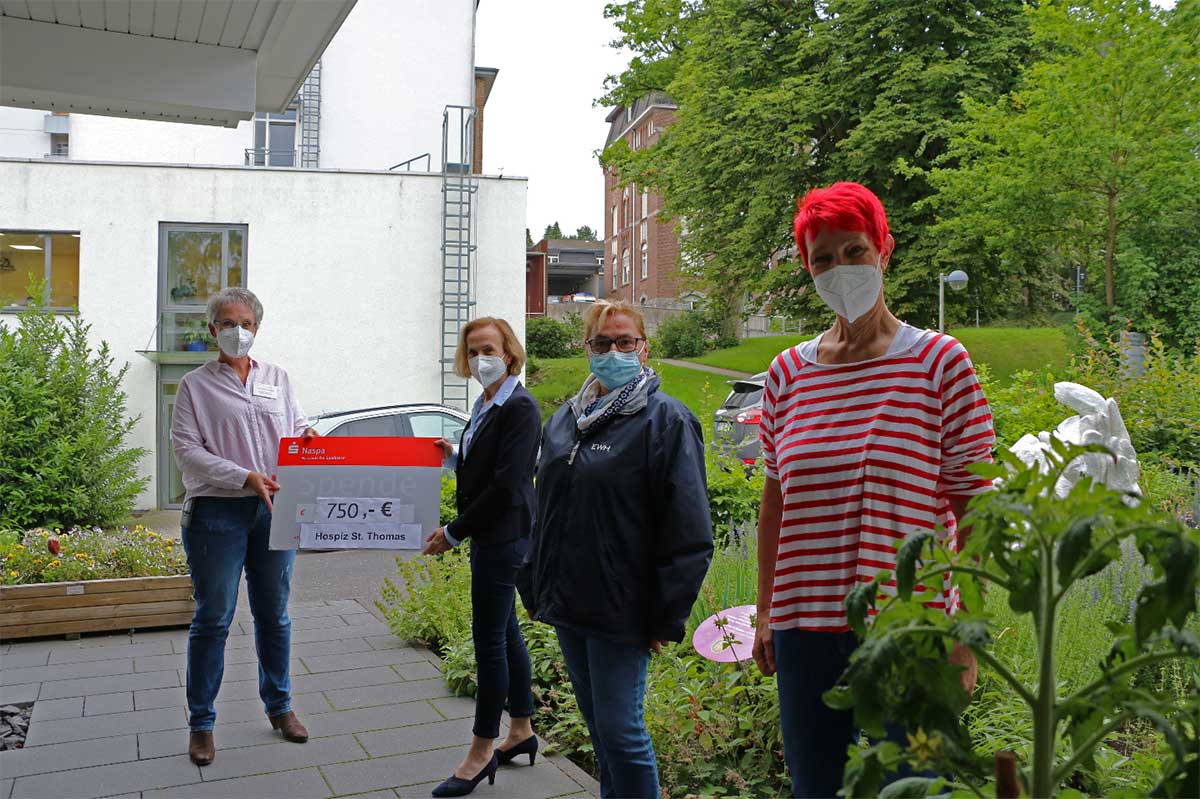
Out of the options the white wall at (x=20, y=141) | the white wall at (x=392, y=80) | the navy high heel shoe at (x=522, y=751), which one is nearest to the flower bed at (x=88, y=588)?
the navy high heel shoe at (x=522, y=751)

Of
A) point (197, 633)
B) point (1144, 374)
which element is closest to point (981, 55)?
point (1144, 374)

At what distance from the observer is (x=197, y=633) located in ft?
15.0

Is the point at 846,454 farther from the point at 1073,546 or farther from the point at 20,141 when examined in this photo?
the point at 20,141

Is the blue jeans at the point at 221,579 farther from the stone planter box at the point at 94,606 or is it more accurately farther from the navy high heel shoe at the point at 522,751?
the stone planter box at the point at 94,606

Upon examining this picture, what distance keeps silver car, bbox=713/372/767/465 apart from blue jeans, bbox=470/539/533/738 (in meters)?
5.77

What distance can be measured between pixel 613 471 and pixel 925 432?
3.91ft

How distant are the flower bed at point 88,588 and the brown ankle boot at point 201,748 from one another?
3.18 m

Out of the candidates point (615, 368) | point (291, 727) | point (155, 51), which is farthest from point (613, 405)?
point (155, 51)

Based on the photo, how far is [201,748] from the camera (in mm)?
4625

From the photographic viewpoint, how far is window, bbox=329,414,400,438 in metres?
12.4

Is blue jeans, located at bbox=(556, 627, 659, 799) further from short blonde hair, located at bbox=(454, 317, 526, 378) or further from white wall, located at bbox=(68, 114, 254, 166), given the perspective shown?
white wall, located at bbox=(68, 114, 254, 166)

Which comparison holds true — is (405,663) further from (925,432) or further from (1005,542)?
(1005,542)

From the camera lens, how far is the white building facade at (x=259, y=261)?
17.1 m

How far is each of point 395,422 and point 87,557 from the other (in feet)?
17.3
